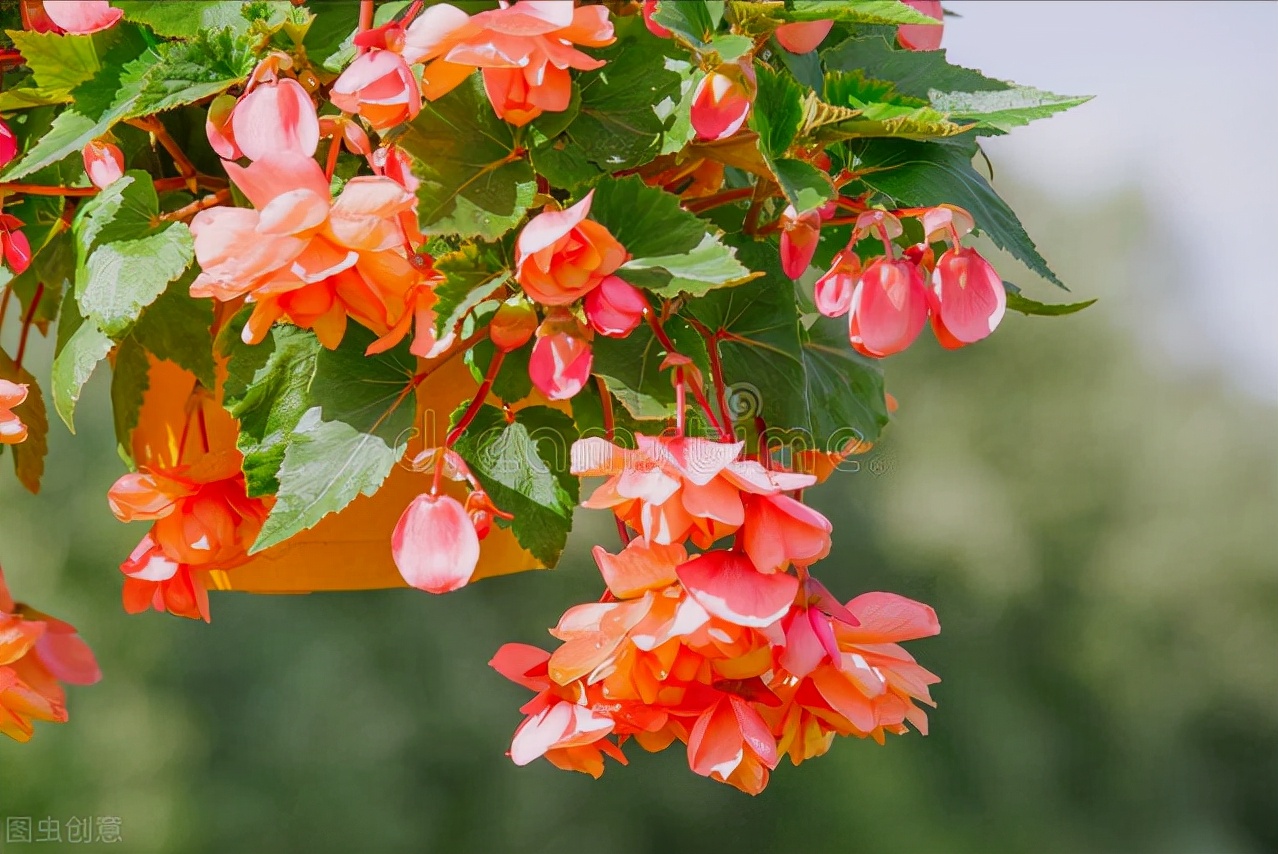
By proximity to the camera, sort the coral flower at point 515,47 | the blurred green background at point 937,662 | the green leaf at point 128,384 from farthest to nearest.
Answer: the blurred green background at point 937,662
the green leaf at point 128,384
the coral flower at point 515,47

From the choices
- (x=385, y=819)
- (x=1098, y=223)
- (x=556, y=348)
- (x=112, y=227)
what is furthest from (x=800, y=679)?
(x=385, y=819)

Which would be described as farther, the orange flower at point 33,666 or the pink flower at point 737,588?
the orange flower at point 33,666

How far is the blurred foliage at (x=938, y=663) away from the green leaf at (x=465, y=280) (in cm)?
296

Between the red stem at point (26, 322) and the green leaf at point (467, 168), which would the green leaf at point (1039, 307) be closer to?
the green leaf at point (467, 168)

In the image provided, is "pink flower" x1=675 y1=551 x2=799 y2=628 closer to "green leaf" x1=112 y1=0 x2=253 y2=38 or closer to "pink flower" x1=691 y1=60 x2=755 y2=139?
"pink flower" x1=691 y1=60 x2=755 y2=139

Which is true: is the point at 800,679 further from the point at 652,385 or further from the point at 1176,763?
the point at 1176,763

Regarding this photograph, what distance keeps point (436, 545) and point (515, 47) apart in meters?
0.15

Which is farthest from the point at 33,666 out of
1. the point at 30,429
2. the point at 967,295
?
the point at 967,295

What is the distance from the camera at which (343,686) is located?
142 inches

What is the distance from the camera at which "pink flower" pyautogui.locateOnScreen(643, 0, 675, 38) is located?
15.0 inches

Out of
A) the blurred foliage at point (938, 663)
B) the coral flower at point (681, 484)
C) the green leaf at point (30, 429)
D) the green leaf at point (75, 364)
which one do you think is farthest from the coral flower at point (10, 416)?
the blurred foliage at point (938, 663)

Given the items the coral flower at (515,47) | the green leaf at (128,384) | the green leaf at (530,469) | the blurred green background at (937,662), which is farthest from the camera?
the blurred green background at (937,662)

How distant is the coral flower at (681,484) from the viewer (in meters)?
0.34

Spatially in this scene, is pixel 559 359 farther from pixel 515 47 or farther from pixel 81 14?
pixel 81 14
